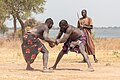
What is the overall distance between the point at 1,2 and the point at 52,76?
30.3 m

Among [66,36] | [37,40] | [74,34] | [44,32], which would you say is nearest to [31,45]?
[37,40]

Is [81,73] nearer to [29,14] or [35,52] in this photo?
[35,52]

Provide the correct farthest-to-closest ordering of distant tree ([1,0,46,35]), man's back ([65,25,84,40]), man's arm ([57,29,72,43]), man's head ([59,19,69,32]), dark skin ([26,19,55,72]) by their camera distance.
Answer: distant tree ([1,0,46,35]) < man's back ([65,25,84,40]) < man's arm ([57,29,72,43]) < man's head ([59,19,69,32]) < dark skin ([26,19,55,72])

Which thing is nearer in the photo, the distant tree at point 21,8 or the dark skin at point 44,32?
the dark skin at point 44,32

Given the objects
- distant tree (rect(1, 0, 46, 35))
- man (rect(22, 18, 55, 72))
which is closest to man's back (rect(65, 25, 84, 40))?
man (rect(22, 18, 55, 72))

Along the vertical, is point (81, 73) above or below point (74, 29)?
below

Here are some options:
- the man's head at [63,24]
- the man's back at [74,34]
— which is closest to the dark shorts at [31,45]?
the man's head at [63,24]

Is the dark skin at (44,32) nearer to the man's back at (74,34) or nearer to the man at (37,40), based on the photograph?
the man at (37,40)

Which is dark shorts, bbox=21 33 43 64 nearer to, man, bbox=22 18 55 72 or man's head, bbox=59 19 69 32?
man, bbox=22 18 55 72

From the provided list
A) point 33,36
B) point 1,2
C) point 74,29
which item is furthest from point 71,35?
point 1,2

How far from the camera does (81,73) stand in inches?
472

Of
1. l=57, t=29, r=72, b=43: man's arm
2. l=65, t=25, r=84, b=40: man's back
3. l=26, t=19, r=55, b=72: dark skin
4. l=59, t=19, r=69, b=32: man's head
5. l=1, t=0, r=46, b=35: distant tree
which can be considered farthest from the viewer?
l=1, t=0, r=46, b=35: distant tree

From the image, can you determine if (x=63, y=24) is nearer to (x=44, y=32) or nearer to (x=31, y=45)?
(x=44, y=32)

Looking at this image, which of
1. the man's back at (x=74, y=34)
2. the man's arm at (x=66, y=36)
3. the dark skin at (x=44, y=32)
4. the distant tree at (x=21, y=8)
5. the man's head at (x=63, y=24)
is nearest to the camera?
the dark skin at (x=44, y=32)
